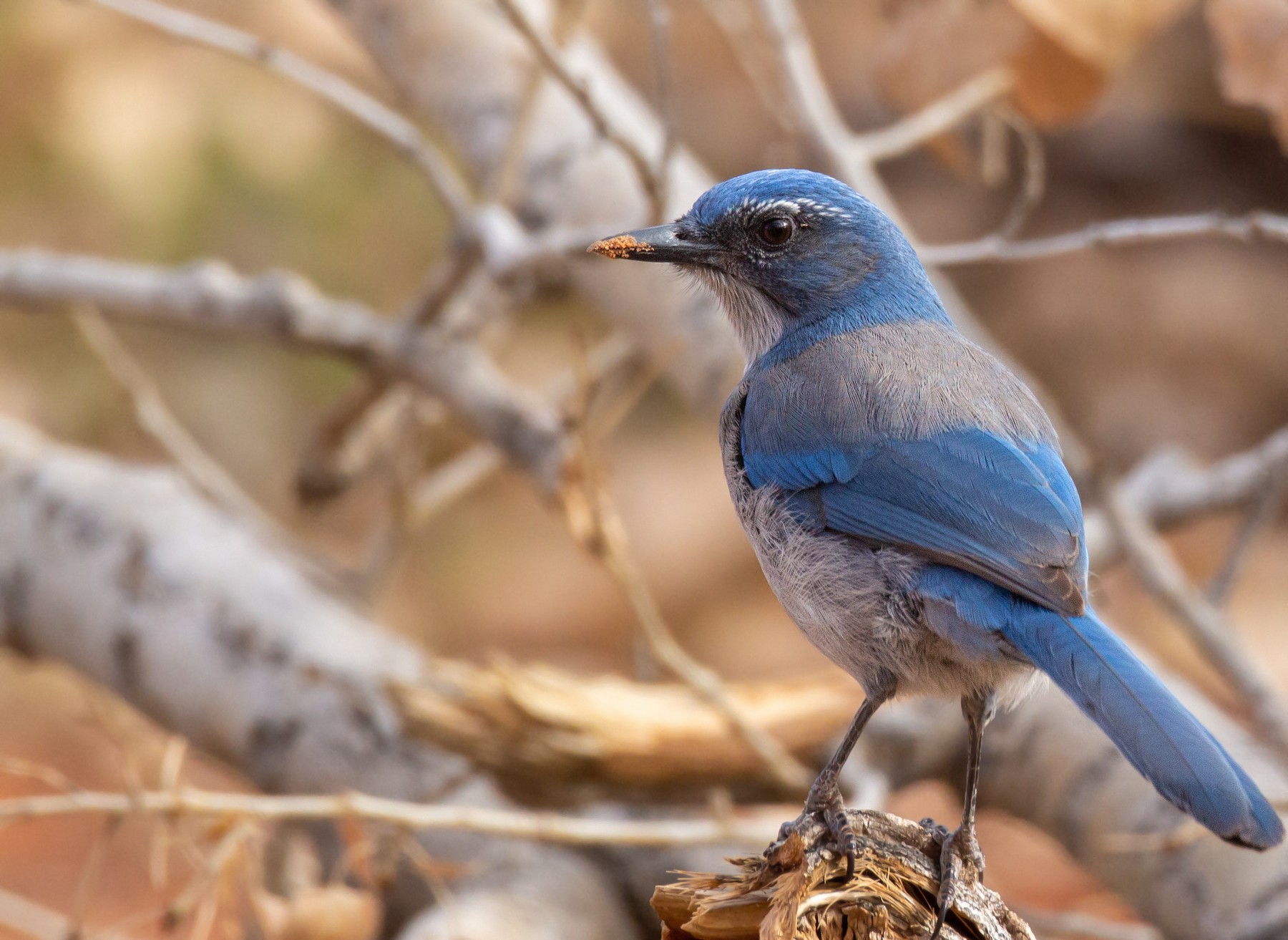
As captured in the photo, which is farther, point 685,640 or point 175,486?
point 685,640

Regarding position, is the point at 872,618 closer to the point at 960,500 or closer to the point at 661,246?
the point at 960,500

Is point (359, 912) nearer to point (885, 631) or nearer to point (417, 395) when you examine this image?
point (885, 631)

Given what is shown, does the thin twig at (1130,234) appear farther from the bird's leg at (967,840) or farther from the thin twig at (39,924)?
the thin twig at (39,924)

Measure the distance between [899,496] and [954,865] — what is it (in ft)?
2.04

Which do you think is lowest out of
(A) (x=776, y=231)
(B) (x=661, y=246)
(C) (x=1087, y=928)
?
(C) (x=1087, y=928)

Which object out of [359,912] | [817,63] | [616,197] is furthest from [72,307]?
[817,63]

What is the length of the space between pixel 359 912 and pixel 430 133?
240 inches

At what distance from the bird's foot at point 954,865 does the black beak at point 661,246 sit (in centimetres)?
124

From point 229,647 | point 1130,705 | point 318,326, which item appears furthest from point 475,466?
point 1130,705

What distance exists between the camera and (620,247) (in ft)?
8.95

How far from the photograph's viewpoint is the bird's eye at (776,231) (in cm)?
287

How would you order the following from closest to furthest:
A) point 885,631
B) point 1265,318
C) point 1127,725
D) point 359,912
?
point 1127,725
point 885,631
point 359,912
point 1265,318

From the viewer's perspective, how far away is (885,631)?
2.32 metres

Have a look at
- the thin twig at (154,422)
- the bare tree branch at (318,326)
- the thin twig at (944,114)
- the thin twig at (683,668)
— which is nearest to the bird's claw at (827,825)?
the thin twig at (683,668)
